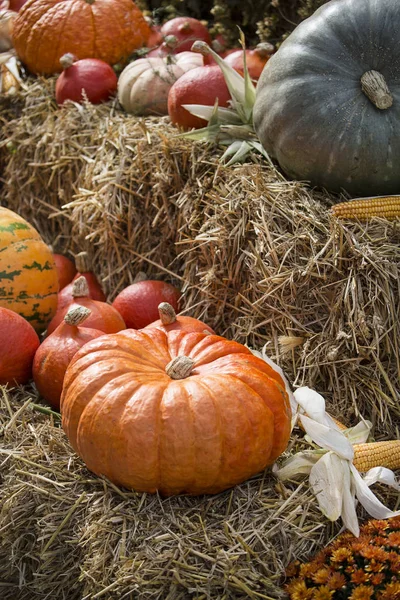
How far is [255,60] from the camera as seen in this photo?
14.2 ft

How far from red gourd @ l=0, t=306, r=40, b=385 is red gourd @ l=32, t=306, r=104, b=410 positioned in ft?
0.24

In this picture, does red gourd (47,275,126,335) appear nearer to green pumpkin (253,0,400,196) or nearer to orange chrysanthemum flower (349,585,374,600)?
green pumpkin (253,0,400,196)

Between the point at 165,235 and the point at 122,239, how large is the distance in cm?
28

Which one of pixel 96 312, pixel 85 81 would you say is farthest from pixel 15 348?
pixel 85 81

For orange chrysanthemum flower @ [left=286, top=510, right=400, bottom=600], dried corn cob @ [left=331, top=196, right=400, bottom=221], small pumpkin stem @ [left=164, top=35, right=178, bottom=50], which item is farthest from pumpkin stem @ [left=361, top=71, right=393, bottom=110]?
small pumpkin stem @ [left=164, top=35, right=178, bottom=50]

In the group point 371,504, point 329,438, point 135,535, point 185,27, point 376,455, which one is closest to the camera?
point 135,535

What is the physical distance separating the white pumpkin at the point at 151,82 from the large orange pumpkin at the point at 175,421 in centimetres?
230

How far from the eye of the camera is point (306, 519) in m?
2.32

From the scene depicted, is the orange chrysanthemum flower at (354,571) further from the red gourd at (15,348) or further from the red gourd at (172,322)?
the red gourd at (15,348)

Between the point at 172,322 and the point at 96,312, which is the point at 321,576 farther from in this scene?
the point at 96,312

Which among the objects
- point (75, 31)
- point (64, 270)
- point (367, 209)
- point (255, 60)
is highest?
point (75, 31)

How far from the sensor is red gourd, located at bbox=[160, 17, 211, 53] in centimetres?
488

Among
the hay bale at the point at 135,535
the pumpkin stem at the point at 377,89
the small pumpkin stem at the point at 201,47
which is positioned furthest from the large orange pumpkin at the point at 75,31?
the hay bale at the point at 135,535

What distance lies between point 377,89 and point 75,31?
273 cm
